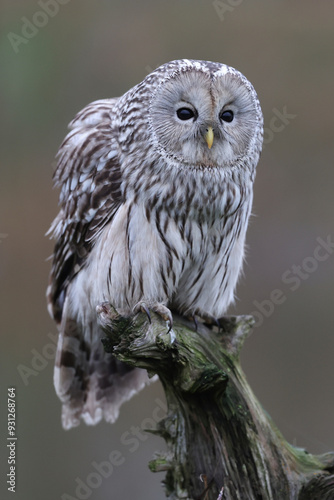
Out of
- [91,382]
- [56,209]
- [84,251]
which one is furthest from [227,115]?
[56,209]

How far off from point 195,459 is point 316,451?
5.03 ft

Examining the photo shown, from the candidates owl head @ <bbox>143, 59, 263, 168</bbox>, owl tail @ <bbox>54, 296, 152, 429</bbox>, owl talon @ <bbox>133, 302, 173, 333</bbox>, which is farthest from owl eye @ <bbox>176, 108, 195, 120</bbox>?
owl tail @ <bbox>54, 296, 152, 429</bbox>

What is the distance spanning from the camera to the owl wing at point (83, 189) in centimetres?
285

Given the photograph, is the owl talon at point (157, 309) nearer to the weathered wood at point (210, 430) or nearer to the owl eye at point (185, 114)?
the weathered wood at point (210, 430)

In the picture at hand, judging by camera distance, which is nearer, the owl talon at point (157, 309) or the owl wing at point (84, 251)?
the owl talon at point (157, 309)

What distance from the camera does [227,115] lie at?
2.66 metres

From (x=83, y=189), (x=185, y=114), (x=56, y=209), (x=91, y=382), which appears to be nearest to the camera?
(x=185, y=114)

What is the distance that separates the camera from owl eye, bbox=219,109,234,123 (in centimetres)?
264

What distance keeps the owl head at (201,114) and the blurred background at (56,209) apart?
57.6 inches

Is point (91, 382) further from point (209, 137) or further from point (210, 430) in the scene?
point (209, 137)

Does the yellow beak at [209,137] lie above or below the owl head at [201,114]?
below

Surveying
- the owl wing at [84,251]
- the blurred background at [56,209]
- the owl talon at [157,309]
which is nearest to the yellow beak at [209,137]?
the owl wing at [84,251]

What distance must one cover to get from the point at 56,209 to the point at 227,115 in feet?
5.82

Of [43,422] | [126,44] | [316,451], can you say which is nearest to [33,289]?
[43,422]
